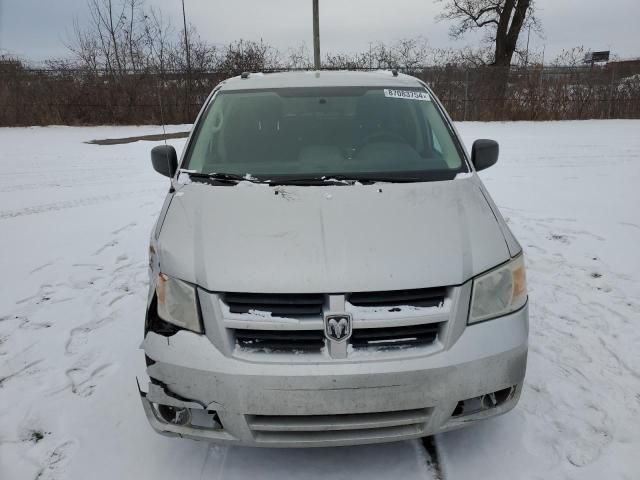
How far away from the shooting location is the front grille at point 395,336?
1.86m

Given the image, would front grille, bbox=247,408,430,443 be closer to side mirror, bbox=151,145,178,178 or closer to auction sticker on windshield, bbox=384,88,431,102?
side mirror, bbox=151,145,178,178

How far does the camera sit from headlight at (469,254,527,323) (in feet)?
6.43

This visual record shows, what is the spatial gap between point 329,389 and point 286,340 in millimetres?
256

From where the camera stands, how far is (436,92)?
17.1 m

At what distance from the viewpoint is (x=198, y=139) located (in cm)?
307

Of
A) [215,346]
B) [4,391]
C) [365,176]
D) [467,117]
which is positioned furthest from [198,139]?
[467,117]

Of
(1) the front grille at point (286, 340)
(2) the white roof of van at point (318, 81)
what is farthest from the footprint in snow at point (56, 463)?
(2) the white roof of van at point (318, 81)

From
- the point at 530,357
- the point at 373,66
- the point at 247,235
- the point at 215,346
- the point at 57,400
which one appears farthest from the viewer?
the point at 373,66

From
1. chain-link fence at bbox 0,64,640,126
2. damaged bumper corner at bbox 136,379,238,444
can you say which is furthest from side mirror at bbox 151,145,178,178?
chain-link fence at bbox 0,64,640,126

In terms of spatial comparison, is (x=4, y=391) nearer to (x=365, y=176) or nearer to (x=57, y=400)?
(x=57, y=400)

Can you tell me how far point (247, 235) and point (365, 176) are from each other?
0.86 meters

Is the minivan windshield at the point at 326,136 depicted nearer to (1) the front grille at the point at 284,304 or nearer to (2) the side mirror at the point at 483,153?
(2) the side mirror at the point at 483,153

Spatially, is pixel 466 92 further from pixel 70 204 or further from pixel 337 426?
pixel 337 426

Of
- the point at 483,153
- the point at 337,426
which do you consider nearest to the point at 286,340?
the point at 337,426
